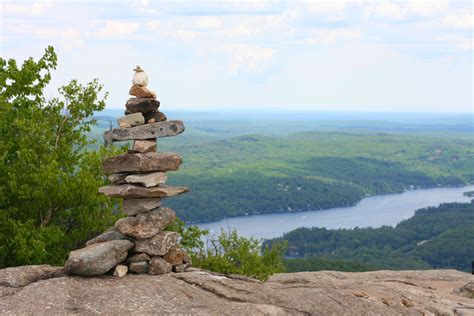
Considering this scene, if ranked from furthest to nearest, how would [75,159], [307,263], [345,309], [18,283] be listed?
[307,263], [75,159], [345,309], [18,283]

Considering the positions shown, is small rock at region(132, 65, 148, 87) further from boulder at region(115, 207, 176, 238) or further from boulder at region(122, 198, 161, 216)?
boulder at region(115, 207, 176, 238)

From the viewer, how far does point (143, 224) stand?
2702 centimetres

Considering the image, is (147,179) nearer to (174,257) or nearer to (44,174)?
(174,257)

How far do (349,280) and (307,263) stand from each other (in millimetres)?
111217

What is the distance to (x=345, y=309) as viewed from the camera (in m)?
26.8

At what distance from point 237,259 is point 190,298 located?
27.7 m

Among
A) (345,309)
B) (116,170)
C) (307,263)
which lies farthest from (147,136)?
(307,263)

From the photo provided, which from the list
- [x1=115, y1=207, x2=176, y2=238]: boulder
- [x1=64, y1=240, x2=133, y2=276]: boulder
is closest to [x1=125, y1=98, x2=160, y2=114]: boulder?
[x1=115, y1=207, x2=176, y2=238]: boulder

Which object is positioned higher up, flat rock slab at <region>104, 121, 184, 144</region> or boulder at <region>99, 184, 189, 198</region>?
flat rock slab at <region>104, 121, 184, 144</region>

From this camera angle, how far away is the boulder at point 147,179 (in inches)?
1061

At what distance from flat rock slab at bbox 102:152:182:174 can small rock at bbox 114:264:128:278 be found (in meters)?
4.43

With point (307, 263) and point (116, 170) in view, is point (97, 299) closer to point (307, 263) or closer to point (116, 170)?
point (116, 170)

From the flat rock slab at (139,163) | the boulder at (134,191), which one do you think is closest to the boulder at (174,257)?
the boulder at (134,191)

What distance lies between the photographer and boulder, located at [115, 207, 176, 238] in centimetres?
2680
